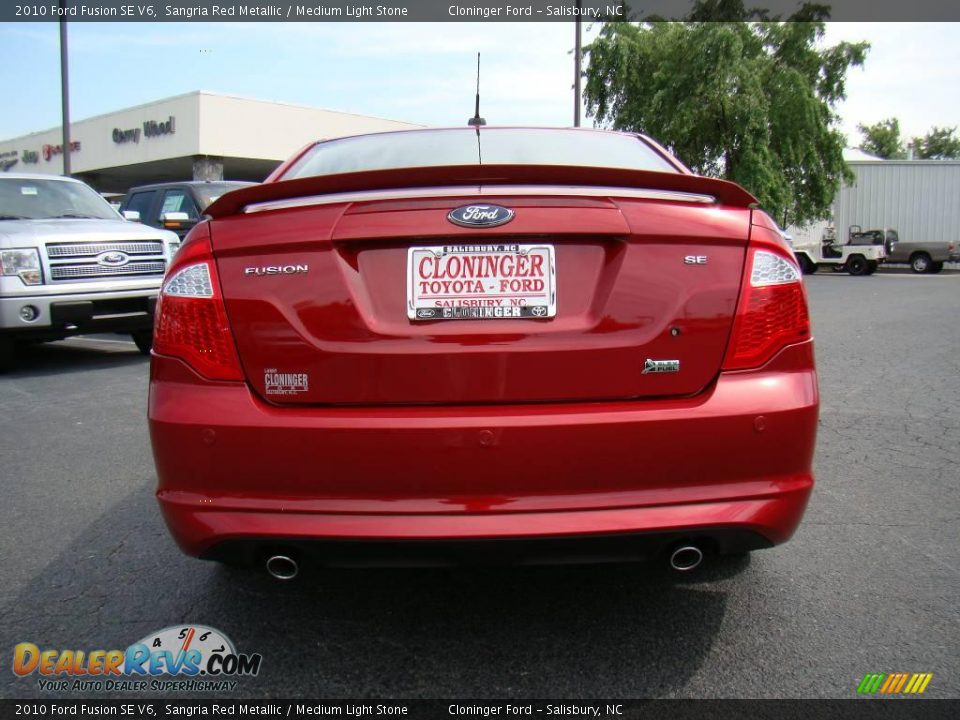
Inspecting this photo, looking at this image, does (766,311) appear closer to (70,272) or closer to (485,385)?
(485,385)

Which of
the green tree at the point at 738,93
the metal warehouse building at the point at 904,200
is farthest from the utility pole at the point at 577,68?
the metal warehouse building at the point at 904,200

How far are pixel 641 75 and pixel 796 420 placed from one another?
92.0 feet

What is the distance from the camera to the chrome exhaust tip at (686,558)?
2.14 m

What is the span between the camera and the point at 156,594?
2.82 m

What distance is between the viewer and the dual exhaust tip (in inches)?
84.5

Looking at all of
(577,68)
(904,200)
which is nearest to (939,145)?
(904,200)

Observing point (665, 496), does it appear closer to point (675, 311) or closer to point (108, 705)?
point (675, 311)

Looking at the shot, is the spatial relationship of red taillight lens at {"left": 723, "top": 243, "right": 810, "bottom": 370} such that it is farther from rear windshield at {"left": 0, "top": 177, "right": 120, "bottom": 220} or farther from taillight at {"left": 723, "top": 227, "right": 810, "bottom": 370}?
rear windshield at {"left": 0, "top": 177, "right": 120, "bottom": 220}

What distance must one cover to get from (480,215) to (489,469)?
655 mm

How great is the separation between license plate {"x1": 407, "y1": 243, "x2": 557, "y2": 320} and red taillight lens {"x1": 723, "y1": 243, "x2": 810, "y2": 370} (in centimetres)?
51

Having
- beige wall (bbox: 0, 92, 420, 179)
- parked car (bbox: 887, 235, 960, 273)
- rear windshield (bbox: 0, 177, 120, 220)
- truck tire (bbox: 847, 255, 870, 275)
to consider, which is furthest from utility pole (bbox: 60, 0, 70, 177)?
parked car (bbox: 887, 235, 960, 273)

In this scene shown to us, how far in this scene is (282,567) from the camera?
2.18 m

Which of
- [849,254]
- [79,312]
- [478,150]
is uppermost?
[849,254]

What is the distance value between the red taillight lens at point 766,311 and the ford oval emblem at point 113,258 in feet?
23.6
